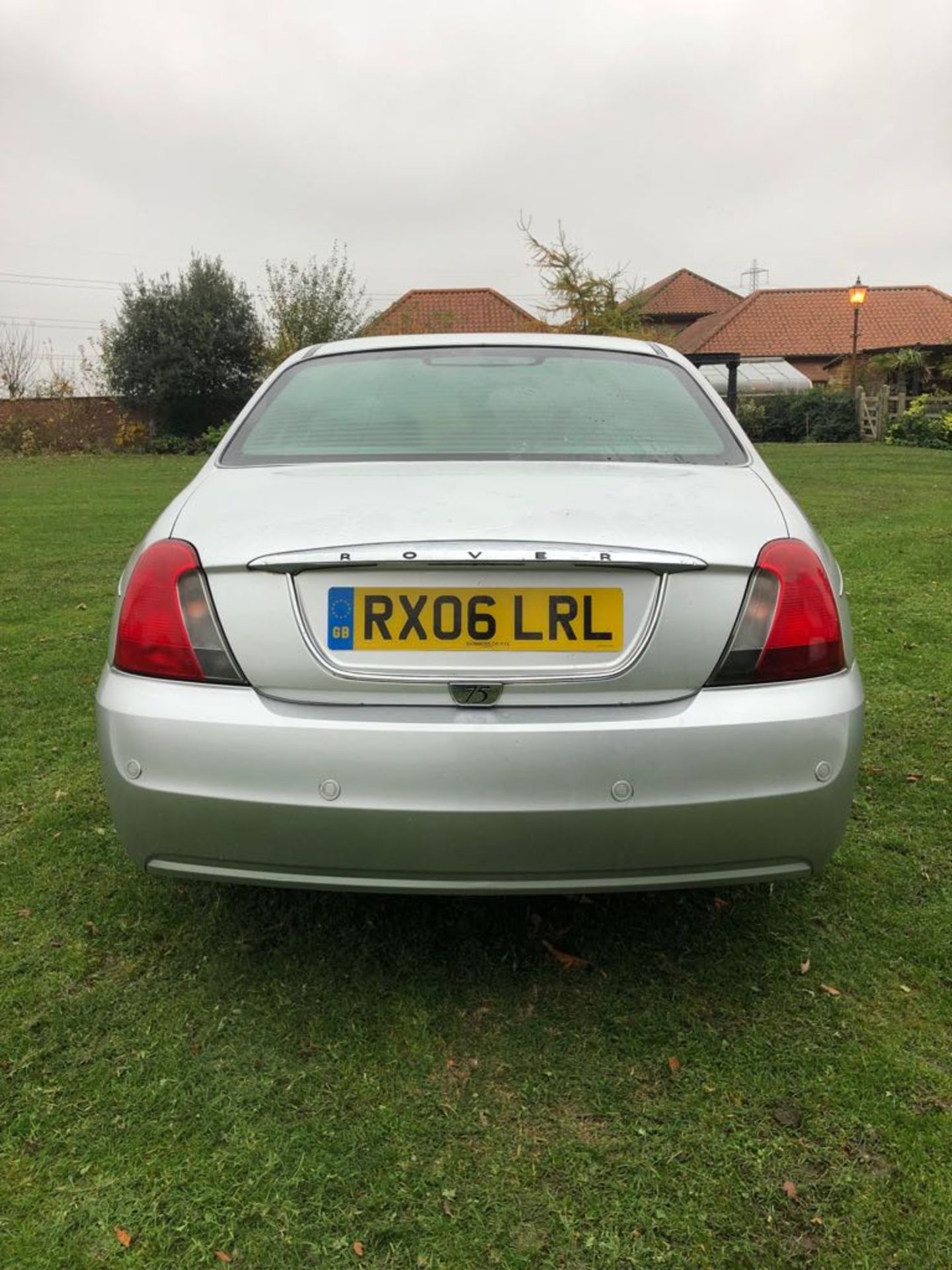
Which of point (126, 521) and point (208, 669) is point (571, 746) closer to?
point (208, 669)

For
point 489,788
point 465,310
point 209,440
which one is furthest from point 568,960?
point 465,310

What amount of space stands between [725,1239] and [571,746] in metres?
0.81

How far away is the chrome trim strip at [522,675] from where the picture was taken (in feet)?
5.92

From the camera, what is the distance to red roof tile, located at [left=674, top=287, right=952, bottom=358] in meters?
39.9

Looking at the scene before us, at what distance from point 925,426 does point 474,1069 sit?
23856mm

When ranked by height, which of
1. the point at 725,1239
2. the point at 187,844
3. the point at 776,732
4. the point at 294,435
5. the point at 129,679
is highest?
the point at 294,435

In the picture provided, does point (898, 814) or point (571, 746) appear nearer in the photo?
point (571, 746)

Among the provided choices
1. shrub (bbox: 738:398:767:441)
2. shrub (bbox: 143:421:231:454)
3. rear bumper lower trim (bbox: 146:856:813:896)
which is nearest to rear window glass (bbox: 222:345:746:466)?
rear bumper lower trim (bbox: 146:856:813:896)

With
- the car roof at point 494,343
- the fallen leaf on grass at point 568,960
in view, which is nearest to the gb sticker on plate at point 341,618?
the fallen leaf on grass at point 568,960

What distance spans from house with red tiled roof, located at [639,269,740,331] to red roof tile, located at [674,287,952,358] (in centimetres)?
215

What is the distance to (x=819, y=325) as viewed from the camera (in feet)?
136

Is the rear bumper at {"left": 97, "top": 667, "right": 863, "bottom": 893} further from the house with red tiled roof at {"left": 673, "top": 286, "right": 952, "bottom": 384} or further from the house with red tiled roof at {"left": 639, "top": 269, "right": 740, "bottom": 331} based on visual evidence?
the house with red tiled roof at {"left": 639, "top": 269, "right": 740, "bottom": 331}

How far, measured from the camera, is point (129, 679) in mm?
1961

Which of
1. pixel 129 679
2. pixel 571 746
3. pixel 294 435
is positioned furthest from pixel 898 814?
pixel 129 679
